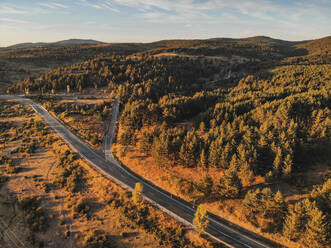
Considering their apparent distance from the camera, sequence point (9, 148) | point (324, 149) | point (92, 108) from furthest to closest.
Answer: point (92, 108) → point (9, 148) → point (324, 149)

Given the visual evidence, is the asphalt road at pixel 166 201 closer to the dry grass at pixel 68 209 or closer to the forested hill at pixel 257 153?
the forested hill at pixel 257 153

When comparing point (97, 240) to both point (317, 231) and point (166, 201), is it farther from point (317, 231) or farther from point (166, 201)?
point (317, 231)

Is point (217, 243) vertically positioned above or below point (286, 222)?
below

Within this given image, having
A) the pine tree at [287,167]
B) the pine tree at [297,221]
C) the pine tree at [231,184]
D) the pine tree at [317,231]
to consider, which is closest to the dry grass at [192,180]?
the pine tree at [231,184]

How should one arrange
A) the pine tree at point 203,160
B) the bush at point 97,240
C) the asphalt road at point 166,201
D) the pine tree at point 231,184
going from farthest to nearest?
the pine tree at point 203,160 < the pine tree at point 231,184 < the bush at point 97,240 < the asphalt road at point 166,201

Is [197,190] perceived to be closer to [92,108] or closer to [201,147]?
[201,147]

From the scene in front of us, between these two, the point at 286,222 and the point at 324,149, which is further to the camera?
the point at 324,149

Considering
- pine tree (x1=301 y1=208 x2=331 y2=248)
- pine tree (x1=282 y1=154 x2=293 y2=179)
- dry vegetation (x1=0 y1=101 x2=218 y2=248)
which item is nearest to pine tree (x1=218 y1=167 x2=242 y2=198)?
pine tree (x1=282 y1=154 x2=293 y2=179)

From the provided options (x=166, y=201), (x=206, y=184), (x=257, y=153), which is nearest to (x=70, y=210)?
(x=166, y=201)

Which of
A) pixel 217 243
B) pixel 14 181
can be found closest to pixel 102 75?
pixel 14 181
